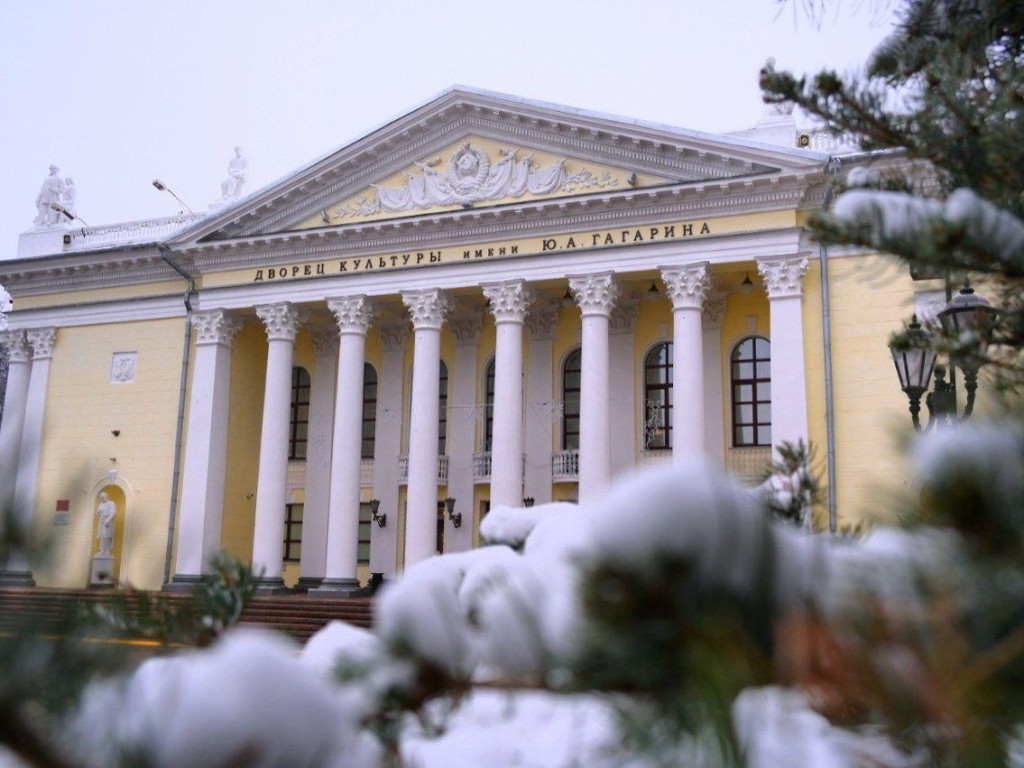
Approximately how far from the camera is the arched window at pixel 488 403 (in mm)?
22906

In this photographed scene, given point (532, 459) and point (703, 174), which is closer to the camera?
point (703, 174)

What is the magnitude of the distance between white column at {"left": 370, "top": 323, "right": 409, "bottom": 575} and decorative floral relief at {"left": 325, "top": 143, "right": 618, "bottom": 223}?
136 inches

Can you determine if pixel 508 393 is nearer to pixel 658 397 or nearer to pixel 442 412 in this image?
pixel 658 397

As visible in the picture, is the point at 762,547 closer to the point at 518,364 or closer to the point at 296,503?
the point at 518,364

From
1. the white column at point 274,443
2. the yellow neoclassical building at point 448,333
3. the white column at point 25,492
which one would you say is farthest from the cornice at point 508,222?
the white column at point 25,492

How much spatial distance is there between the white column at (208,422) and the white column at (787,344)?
12.6 meters

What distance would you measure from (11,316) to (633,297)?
16.6 meters

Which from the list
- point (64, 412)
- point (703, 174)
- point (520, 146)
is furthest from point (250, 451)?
point (703, 174)

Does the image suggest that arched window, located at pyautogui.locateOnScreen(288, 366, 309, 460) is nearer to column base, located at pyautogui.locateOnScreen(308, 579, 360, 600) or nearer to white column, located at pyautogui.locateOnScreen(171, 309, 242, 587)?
white column, located at pyautogui.locateOnScreen(171, 309, 242, 587)

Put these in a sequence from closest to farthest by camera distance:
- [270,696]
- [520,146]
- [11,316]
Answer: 1. [270,696]
2. [520,146]
3. [11,316]

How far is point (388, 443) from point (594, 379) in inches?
258

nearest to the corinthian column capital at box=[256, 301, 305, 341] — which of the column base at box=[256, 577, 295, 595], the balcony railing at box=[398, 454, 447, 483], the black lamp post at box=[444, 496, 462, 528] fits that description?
the balcony railing at box=[398, 454, 447, 483]

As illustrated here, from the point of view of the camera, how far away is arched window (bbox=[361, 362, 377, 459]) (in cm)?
2431

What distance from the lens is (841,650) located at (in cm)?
100
